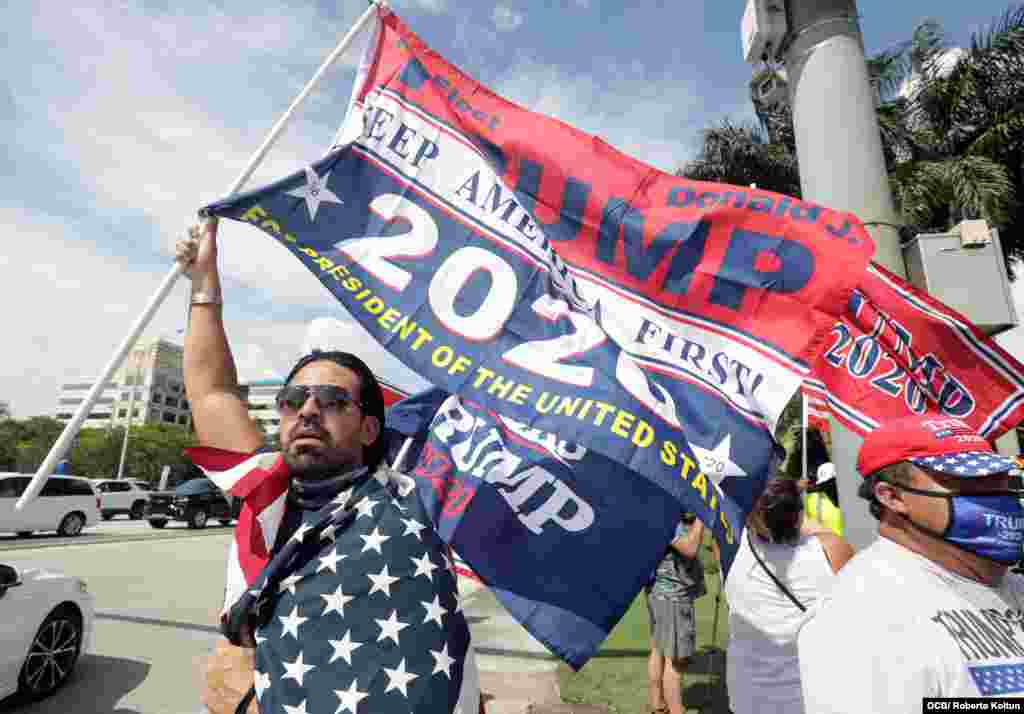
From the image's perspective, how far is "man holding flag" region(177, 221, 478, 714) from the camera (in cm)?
155

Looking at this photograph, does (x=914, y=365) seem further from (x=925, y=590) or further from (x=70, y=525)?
(x=70, y=525)

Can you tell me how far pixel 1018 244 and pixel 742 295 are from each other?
19.2m

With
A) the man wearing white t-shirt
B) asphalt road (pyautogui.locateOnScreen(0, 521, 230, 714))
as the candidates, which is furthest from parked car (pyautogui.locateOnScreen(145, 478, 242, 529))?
→ the man wearing white t-shirt

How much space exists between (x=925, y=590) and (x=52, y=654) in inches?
267

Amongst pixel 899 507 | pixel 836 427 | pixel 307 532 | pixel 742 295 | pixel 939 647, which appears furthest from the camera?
pixel 836 427

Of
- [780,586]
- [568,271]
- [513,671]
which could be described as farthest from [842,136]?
[513,671]

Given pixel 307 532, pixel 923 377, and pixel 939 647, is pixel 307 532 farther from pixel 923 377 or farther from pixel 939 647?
pixel 923 377

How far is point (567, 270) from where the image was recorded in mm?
2971

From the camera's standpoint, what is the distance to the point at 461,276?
2.69 metres

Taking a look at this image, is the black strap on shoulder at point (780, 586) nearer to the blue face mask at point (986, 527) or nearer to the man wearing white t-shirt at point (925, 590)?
the man wearing white t-shirt at point (925, 590)

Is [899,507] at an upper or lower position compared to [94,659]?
upper

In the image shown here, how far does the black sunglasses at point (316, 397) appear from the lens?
192cm

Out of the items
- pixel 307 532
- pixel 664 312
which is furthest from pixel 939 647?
pixel 664 312

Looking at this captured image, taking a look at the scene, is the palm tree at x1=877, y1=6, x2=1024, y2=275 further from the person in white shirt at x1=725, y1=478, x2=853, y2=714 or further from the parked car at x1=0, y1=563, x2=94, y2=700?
the parked car at x1=0, y1=563, x2=94, y2=700
